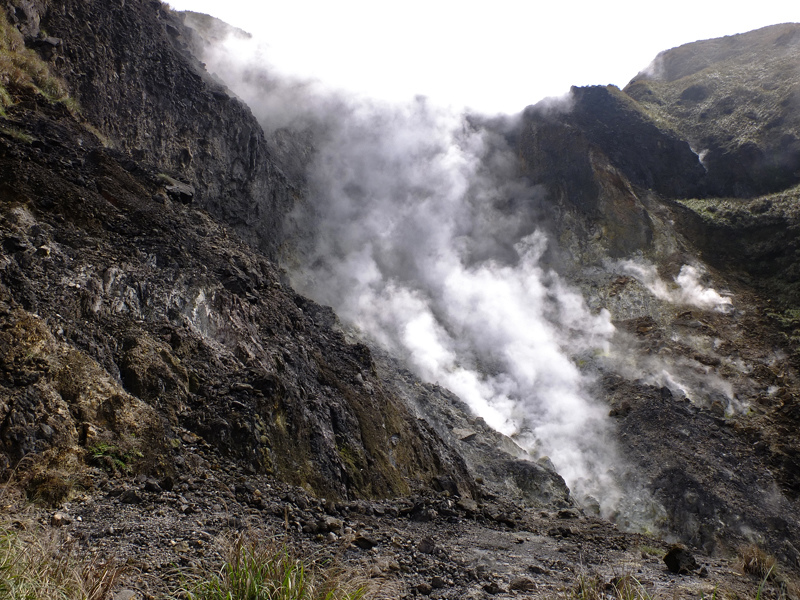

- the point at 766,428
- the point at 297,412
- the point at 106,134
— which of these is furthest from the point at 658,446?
the point at 106,134

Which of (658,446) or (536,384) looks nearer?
(658,446)

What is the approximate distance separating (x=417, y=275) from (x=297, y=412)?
2298 centimetres

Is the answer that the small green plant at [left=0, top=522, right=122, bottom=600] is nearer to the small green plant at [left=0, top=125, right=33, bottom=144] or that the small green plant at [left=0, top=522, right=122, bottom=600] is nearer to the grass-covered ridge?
the small green plant at [left=0, top=125, right=33, bottom=144]

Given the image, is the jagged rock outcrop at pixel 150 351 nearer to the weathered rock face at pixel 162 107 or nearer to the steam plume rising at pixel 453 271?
the weathered rock face at pixel 162 107

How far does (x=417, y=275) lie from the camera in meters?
33.8

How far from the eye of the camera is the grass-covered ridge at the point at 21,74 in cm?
1429

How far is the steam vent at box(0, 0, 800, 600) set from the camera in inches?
269

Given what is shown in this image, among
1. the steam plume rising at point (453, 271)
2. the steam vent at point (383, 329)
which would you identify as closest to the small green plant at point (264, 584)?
the steam vent at point (383, 329)

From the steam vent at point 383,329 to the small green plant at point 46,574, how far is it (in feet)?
0.08

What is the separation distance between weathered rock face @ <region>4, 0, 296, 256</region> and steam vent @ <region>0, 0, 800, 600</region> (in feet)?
0.48

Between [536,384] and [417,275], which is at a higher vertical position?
[417,275]

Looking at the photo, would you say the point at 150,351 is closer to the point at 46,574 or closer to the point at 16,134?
the point at 46,574

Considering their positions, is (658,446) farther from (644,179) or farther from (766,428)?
(644,179)

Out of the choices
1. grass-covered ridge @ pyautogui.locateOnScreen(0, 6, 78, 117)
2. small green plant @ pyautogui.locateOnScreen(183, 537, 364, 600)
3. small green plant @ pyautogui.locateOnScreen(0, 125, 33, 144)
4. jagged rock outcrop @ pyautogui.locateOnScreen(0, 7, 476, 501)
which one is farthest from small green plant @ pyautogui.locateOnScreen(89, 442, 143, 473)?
grass-covered ridge @ pyautogui.locateOnScreen(0, 6, 78, 117)
